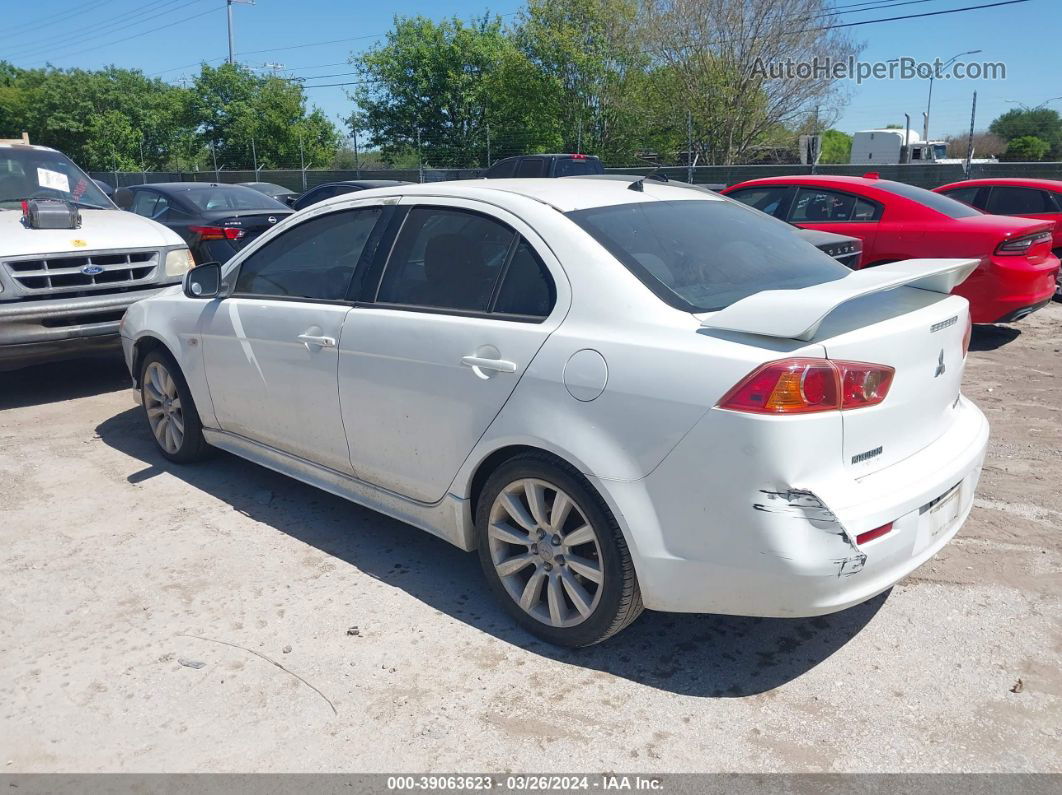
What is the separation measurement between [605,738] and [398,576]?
4.62 ft

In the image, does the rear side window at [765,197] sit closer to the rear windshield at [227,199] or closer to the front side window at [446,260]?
the rear windshield at [227,199]

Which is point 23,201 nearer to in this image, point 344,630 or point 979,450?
point 344,630

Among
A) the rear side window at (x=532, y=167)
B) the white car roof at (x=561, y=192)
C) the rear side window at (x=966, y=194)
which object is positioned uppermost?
the rear side window at (x=532, y=167)

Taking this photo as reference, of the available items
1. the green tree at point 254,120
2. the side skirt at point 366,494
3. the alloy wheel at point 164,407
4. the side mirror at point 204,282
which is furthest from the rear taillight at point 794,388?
the green tree at point 254,120

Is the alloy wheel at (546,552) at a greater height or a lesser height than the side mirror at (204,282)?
lesser

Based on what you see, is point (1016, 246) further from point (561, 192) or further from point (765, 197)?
point (561, 192)

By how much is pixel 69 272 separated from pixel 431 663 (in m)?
4.88

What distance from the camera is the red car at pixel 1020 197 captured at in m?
10.6

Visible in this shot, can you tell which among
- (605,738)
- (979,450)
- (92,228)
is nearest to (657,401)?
(605,738)

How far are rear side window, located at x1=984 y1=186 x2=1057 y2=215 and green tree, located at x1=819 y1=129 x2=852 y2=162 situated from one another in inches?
1621

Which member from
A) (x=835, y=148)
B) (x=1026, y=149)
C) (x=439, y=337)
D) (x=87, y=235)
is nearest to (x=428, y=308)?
(x=439, y=337)

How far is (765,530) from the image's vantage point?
2.63m

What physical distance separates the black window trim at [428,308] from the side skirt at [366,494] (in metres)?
0.74

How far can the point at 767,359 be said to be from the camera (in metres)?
2.63
